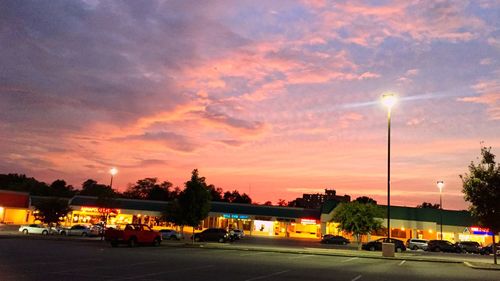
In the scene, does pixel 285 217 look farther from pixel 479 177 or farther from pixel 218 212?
pixel 479 177

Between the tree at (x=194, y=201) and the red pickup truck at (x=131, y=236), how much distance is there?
313 inches

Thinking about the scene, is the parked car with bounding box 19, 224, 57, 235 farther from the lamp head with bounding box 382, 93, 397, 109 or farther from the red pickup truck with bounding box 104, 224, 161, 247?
the lamp head with bounding box 382, 93, 397, 109

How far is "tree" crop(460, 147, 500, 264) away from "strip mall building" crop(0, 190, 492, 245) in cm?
4018

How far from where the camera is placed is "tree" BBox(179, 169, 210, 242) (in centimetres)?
4638

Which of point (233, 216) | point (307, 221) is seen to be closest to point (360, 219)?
point (307, 221)

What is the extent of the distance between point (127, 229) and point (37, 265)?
17668mm

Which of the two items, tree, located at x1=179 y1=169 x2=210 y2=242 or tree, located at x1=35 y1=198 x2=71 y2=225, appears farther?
tree, located at x1=35 y1=198 x2=71 y2=225

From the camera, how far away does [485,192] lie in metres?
31.7

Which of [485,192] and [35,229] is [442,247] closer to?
[485,192]

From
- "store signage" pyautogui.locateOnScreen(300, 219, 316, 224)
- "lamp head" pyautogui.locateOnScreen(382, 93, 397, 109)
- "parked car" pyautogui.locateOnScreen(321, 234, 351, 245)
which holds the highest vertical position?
"lamp head" pyautogui.locateOnScreen(382, 93, 397, 109)

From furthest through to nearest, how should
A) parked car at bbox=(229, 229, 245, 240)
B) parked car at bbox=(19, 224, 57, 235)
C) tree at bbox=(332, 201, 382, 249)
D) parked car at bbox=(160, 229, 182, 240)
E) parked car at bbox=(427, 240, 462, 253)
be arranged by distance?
parked car at bbox=(427, 240, 462, 253) < parked car at bbox=(160, 229, 182, 240) < parked car at bbox=(229, 229, 245, 240) < parked car at bbox=(19, 224, 57, 235) < tree at bbox=(332, 201, 382, 249)

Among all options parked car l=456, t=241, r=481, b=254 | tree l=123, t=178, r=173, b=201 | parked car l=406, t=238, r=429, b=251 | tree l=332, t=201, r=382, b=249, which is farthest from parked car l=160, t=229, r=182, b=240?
tree l=123, t=178, r=173, b=201

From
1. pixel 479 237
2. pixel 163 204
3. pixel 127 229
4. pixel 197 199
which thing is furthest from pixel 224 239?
pixel 479 237

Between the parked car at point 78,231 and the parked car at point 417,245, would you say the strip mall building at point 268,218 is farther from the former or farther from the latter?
the parked car at point 78,231
